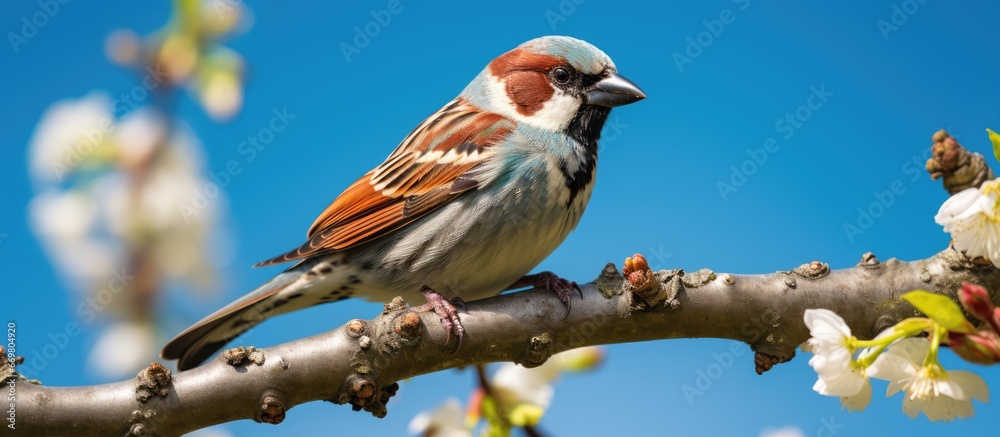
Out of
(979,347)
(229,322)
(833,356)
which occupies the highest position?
(229,322)

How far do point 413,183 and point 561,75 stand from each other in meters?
0.78

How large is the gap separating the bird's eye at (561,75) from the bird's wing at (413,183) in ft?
0.95

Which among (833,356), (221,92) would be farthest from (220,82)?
(833,356)

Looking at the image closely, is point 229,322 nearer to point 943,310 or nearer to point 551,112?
point 551,112

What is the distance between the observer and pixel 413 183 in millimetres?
3424

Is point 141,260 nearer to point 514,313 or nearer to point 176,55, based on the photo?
point 176,55

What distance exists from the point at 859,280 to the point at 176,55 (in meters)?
2.21

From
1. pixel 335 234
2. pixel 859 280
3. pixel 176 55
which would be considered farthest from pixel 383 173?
pixel 859 280

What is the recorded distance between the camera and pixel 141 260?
2.82 m

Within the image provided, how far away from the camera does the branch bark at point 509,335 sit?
2.37 metres

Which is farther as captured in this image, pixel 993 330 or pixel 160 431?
pixel 160 431

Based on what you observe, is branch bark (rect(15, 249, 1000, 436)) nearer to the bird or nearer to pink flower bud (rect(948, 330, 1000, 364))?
the bird

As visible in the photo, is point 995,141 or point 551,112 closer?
point 995,141

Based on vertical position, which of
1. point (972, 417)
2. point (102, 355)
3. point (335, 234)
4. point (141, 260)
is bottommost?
point (972, 417)
